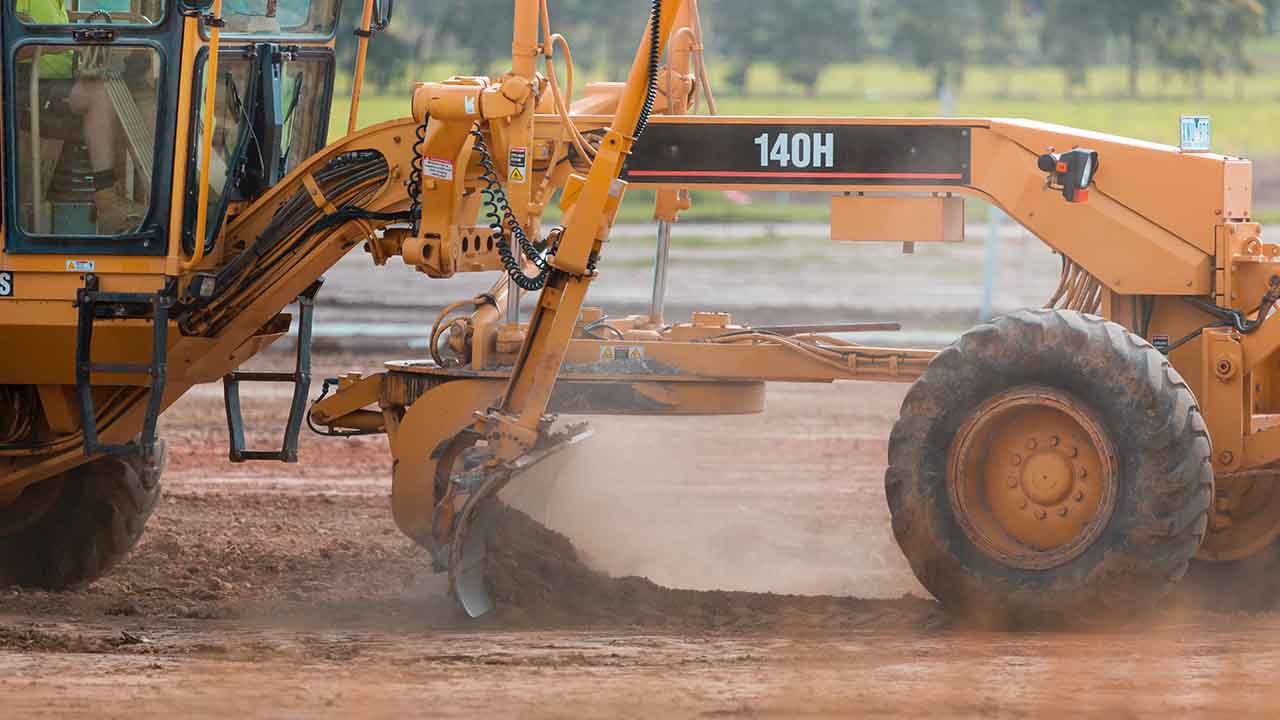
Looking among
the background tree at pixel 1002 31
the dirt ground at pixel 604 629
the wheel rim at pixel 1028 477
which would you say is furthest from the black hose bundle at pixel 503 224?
the background tree at pixel 1002 31

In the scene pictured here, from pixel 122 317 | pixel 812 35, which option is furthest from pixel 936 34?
pixel 122 317

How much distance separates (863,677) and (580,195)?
97.2 inches

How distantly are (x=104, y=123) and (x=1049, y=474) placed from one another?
4.51 m

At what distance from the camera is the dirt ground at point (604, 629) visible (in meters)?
6.61

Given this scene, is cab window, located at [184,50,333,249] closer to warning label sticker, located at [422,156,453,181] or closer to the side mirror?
the side mirror

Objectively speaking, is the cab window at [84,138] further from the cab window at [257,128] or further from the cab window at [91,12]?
the cab window at [257,128]

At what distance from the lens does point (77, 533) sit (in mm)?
9742

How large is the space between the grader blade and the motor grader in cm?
2

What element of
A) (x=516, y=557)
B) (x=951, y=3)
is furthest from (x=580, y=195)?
Answer: (x=951, y=3)

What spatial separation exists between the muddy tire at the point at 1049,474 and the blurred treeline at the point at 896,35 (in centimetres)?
4015

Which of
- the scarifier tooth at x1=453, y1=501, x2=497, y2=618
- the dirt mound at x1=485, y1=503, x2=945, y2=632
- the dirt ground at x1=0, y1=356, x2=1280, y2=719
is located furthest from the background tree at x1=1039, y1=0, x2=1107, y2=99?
the scarifier tooth at x1=453, y1=501, x2=497, y2=618

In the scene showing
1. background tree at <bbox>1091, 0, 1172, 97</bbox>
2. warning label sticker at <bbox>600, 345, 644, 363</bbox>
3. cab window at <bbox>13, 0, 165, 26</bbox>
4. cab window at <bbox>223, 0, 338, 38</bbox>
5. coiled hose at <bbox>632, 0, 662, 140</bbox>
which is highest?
background tree at <bbox>1091, 0, 1172, 97</bbox>

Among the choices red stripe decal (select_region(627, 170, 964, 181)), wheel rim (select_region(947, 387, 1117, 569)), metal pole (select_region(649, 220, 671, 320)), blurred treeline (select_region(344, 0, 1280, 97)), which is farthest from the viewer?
blurred treeline (select_region(344, 0, 1280, 97))

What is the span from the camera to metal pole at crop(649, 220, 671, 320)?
9.17 m
